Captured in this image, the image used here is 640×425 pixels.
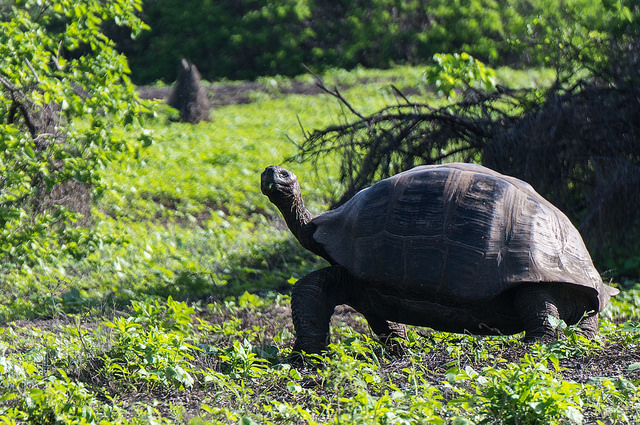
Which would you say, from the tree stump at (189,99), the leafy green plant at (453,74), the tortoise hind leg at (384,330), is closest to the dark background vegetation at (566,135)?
the leafy green plant at (453,74)

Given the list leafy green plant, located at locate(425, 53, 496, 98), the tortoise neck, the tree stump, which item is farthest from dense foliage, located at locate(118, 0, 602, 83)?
the tortoise neck

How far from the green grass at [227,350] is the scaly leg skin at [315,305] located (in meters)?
0.13

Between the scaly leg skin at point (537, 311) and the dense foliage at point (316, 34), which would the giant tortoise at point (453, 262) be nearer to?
the scaly leg skin at point (537, 311)

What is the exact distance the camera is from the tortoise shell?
4453 millimetres

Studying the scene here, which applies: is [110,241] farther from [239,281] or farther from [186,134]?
[186,134]

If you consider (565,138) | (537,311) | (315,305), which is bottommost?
(315,305)

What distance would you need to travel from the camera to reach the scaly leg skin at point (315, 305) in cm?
486

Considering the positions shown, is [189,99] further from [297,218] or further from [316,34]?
[297,218]

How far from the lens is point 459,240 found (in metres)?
4.49

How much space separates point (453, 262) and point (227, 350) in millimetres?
1299

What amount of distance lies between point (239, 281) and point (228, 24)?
1667 centimetres

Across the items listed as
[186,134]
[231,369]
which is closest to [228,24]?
[186,134]

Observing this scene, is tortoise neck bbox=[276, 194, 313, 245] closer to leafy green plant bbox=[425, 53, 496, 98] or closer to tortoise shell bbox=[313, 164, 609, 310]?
tortoise shell bbox=[313, 164, 609, 310]

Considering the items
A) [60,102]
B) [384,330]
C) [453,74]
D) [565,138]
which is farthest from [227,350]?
[453,74]
